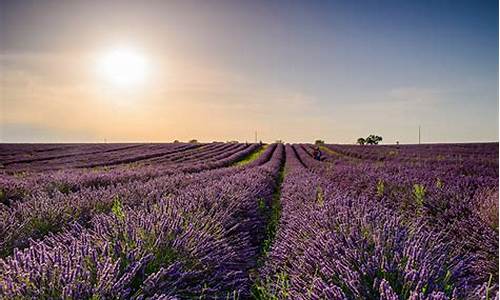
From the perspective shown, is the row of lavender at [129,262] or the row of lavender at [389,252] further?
the row of lavender at [389,252]

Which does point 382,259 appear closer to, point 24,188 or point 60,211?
point 60,211

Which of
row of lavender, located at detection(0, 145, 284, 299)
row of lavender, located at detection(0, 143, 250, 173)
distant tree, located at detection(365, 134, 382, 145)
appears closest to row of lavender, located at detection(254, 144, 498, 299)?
row of lavender, located at detection(0, 145, 284, 299)

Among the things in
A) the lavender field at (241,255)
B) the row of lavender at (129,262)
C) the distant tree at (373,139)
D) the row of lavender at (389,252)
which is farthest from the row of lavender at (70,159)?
the distant tree at (373,139)

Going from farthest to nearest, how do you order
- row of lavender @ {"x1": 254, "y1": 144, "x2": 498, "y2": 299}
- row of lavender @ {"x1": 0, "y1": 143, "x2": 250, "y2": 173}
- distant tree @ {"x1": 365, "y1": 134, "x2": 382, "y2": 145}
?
distant tree @ {"x1": 365, "y1": 134, "x2": 382, "y2": 145}, row of lavender @ {"x1": 0, "y1": 143, "x2": 250, "y2": 173}, row of lavender @ {"x1": 254, "y1": 144, "x2": 498, "y2": 299}

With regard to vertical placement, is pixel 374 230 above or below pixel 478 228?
above

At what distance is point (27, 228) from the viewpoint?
4246 mm

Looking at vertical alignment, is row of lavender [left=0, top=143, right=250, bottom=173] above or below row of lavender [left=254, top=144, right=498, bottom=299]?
below

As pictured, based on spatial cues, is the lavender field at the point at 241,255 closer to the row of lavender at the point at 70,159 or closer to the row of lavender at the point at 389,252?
the row of lavender at the point at 389,252

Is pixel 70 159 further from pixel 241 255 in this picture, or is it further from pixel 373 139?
pixel 373 139

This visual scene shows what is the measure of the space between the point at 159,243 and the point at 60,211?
96.7 inches

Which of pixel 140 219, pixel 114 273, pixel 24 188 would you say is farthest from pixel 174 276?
pixel 24 188

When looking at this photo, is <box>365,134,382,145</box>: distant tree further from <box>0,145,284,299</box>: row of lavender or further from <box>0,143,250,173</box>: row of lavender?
<box>0,145,284,299</box>: row of lavender

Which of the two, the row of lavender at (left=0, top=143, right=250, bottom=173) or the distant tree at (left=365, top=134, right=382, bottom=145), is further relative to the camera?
the distant tree at (left=365, top=134, right=382, bottom=145)

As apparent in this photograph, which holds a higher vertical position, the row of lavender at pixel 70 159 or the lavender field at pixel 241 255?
the lavender field at pixel 241 255
